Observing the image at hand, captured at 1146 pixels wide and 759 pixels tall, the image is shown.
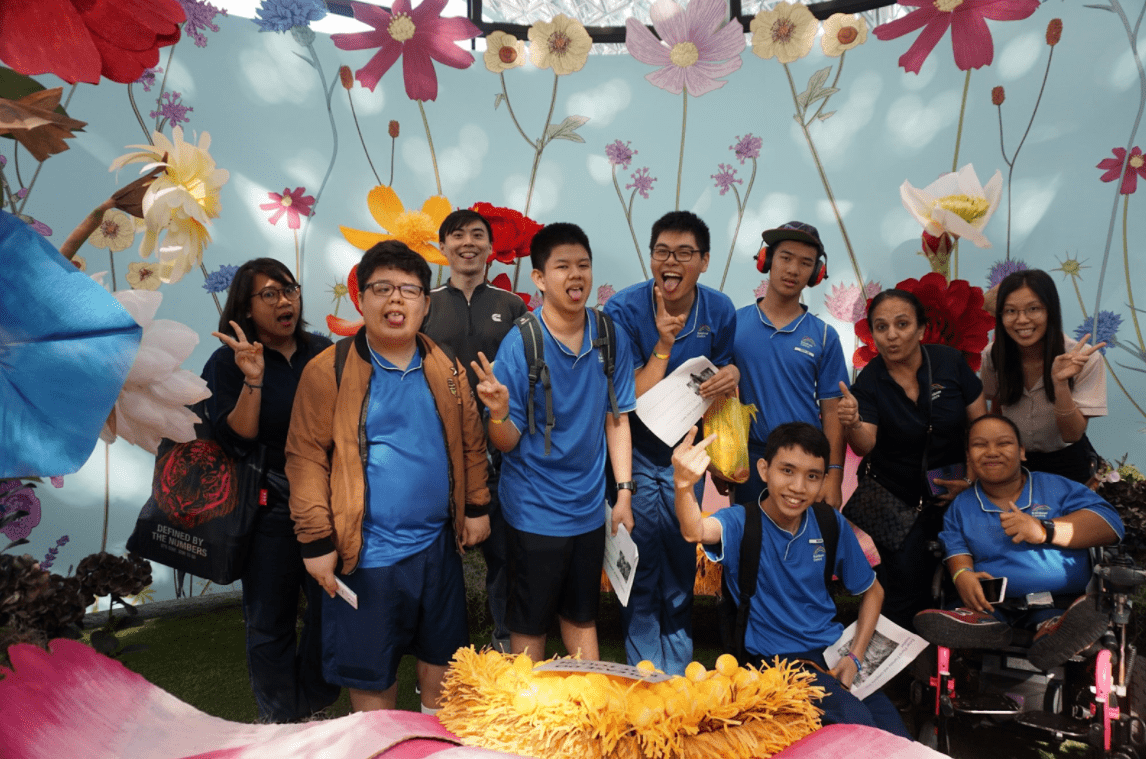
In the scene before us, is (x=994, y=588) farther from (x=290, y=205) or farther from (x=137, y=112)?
(x=137, y=112)

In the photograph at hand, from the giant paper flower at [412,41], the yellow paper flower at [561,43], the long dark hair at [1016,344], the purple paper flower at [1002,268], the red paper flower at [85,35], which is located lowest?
the red paper flower at [85,35]

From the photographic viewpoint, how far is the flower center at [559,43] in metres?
4.54

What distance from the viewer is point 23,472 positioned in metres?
0.64

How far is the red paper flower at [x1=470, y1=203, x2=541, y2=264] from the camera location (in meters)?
3.76

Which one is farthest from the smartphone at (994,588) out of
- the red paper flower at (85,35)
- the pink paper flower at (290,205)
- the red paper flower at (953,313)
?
the pink paper flower at (290,205)

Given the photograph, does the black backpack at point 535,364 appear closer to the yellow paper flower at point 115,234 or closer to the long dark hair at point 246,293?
the long dark hair at point 246,293

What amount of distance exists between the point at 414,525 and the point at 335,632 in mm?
383

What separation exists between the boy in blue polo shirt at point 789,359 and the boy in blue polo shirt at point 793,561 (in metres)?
0.46

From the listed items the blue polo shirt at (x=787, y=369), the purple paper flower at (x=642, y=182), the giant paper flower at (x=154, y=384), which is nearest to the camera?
the giant paper flower at (x=154, y=384)

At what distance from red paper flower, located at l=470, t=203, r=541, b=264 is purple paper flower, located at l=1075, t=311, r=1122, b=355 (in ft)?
9.63

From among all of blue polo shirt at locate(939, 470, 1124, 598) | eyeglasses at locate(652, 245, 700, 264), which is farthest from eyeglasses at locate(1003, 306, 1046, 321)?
eyeglasses at locate(652, 245, 700, 264)

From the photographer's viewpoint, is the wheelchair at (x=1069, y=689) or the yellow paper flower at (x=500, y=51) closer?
the wheelchair at (x=1069, y=689)

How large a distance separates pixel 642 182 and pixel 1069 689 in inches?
131

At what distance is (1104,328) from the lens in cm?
397
